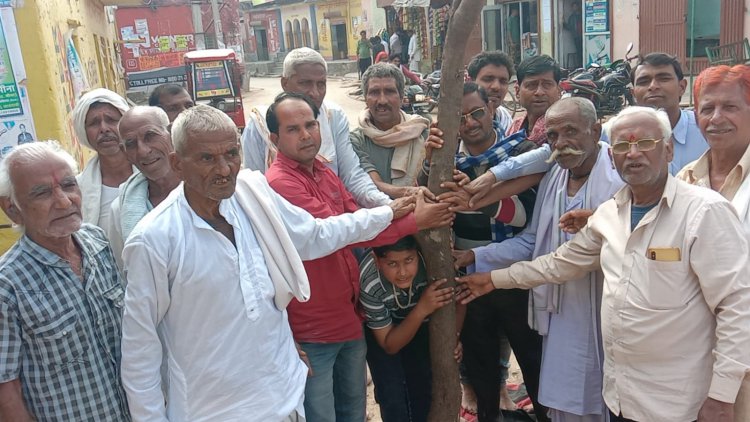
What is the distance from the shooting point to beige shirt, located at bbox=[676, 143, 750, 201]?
2348 millimetres

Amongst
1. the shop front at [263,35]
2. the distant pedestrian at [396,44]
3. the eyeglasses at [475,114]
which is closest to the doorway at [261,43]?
the shop front at [263,35]

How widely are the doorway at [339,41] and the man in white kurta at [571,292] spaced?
33.0 m

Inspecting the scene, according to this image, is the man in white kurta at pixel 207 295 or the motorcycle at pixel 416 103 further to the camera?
the motorcycle at pixel 416 103

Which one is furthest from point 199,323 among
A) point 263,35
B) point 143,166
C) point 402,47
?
point 263,35

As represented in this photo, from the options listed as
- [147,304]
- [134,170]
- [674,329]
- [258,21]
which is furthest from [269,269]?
[258,21]

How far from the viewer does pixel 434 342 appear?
277cm

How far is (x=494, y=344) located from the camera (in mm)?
3426

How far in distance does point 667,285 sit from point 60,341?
2.16 metres

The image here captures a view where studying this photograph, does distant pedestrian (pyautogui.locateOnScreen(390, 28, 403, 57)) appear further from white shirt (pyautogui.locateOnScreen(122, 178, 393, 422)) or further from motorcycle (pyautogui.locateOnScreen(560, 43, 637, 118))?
white shirt (pyautogui.locateOnScreen(122, 178, 393, 422))

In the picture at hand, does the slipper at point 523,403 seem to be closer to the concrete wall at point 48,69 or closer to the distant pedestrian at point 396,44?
the concrete wall at point 48,69

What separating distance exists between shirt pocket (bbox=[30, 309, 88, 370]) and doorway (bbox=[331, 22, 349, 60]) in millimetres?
33761

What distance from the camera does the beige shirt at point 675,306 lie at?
2.07 meters

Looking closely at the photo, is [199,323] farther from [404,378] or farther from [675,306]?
[675,306]

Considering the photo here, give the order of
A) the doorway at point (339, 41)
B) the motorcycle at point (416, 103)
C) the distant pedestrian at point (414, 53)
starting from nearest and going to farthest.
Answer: the motorcycle at point (416, 103), the distant pedestrian at point (414, 53), the doorway at point (339, 41)
